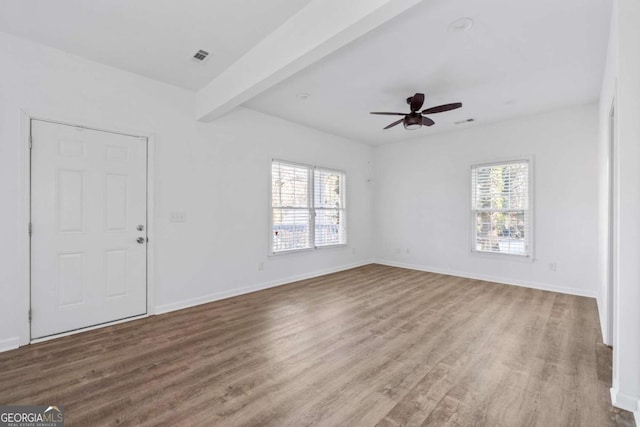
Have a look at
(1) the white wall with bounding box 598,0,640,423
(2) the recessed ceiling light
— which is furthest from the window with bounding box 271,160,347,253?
(1) the white wall with bounding box 598,0,640,423

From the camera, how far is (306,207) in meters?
5.49

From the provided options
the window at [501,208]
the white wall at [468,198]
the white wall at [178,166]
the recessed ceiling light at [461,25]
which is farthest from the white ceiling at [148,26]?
the window at [501,208]

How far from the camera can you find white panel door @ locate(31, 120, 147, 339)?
2.88 m

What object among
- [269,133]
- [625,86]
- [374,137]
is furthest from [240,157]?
[625,86]

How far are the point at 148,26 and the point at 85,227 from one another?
2104mm

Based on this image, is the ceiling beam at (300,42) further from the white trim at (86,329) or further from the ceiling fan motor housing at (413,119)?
the white trim at (86,329)

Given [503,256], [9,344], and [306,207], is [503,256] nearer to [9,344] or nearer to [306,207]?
[306,207]

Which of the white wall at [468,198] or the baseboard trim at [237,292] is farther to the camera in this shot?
the white wall at [468,198]

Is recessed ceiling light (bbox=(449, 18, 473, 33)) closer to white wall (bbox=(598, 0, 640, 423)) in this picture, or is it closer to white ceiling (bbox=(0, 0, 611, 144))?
white ceiling (bbox=(0, 0, 611, 144))

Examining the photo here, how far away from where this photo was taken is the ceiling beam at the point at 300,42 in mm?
2029

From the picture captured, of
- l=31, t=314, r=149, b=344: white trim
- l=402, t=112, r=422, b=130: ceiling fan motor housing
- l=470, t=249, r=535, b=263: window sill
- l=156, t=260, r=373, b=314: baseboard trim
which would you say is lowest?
l=31, t=314, r=149, b=344: white trim

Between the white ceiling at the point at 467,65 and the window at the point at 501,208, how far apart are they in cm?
93

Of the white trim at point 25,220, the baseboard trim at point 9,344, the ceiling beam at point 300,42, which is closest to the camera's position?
the ceiling beam at point 300,42

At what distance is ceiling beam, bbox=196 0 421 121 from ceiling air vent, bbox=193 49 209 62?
29 cm
